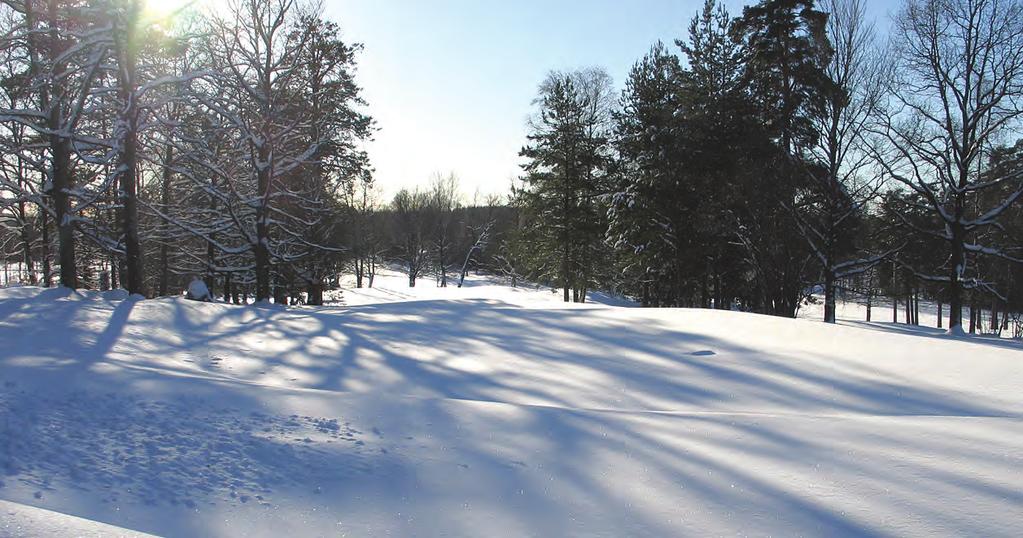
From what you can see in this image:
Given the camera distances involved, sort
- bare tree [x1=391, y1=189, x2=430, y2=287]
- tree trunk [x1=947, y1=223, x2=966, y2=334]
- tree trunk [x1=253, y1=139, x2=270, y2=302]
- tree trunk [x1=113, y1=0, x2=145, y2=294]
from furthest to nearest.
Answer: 1. bare tree [x1=391, y1=189, x2=430, y2=287]
2. tree trunk [x1=947, y1=223, x2=966, y2=334]
3. tree trunk [x1=253, y1=139, x2=270, y2=302]
4. tree trunk [x1=113, y1=0, x2=145, y2=294]

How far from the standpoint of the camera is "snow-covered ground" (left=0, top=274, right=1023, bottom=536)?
8.35 ft

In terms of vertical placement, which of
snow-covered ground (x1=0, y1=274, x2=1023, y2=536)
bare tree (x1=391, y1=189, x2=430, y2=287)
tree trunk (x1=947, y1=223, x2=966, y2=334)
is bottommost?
snow-covered ground (x1=0, y1=274, x2=1023, y2=536)

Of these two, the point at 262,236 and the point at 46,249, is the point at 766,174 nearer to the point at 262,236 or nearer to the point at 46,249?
the point at 262,236

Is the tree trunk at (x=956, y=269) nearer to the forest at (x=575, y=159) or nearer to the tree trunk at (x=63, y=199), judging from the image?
the forest at (x=575, y=159)

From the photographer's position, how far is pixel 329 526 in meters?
2.45

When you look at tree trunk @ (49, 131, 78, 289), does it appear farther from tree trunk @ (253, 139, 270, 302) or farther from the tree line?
the tree line

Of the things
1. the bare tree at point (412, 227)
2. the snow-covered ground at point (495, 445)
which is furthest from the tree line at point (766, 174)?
the bare tree at point (412, 227)

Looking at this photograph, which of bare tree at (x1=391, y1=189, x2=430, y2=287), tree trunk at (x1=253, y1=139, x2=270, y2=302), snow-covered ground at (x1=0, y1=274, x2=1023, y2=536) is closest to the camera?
snow-covered ground at (x1=0, y1=274, x2=1023, y2=536)

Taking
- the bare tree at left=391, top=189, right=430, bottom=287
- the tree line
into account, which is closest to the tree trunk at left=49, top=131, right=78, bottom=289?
the tree line

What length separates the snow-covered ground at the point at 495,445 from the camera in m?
2.54

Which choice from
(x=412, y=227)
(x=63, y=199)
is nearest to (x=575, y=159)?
(x=63, y=199)

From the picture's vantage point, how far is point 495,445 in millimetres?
3479

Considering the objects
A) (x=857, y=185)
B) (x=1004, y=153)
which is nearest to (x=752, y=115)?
(x=857, y=185)

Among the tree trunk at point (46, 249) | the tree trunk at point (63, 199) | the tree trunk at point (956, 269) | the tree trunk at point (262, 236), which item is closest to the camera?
the tree trunk at point (63, 199)
